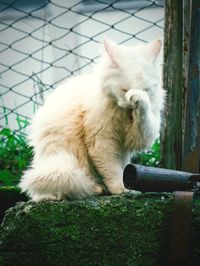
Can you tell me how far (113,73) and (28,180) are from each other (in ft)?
2.34

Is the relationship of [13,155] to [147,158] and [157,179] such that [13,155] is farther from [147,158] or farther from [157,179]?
[157,179]

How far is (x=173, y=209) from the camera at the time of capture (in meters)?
2.87

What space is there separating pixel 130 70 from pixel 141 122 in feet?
0.90

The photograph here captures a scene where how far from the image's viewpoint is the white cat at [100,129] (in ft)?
10.8

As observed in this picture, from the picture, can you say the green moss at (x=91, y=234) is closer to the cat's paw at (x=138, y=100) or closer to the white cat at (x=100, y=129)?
the white cat at (x=100, y=129)

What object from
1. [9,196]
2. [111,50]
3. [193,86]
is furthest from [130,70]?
[9,196]

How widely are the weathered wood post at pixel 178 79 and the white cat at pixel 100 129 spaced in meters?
0.20

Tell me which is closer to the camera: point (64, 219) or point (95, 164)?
point (64, 219)

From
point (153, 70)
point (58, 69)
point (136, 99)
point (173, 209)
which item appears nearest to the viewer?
point (173, 209)

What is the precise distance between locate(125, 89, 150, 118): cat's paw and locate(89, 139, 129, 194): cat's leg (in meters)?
0.30

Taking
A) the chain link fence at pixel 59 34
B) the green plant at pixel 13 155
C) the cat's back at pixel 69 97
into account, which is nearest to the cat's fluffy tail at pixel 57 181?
the cat's back at pixel 69 97

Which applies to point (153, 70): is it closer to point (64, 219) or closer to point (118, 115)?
point (118, 115)

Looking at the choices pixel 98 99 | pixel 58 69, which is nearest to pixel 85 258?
pixel 98 99

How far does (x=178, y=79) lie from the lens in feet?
13.0
